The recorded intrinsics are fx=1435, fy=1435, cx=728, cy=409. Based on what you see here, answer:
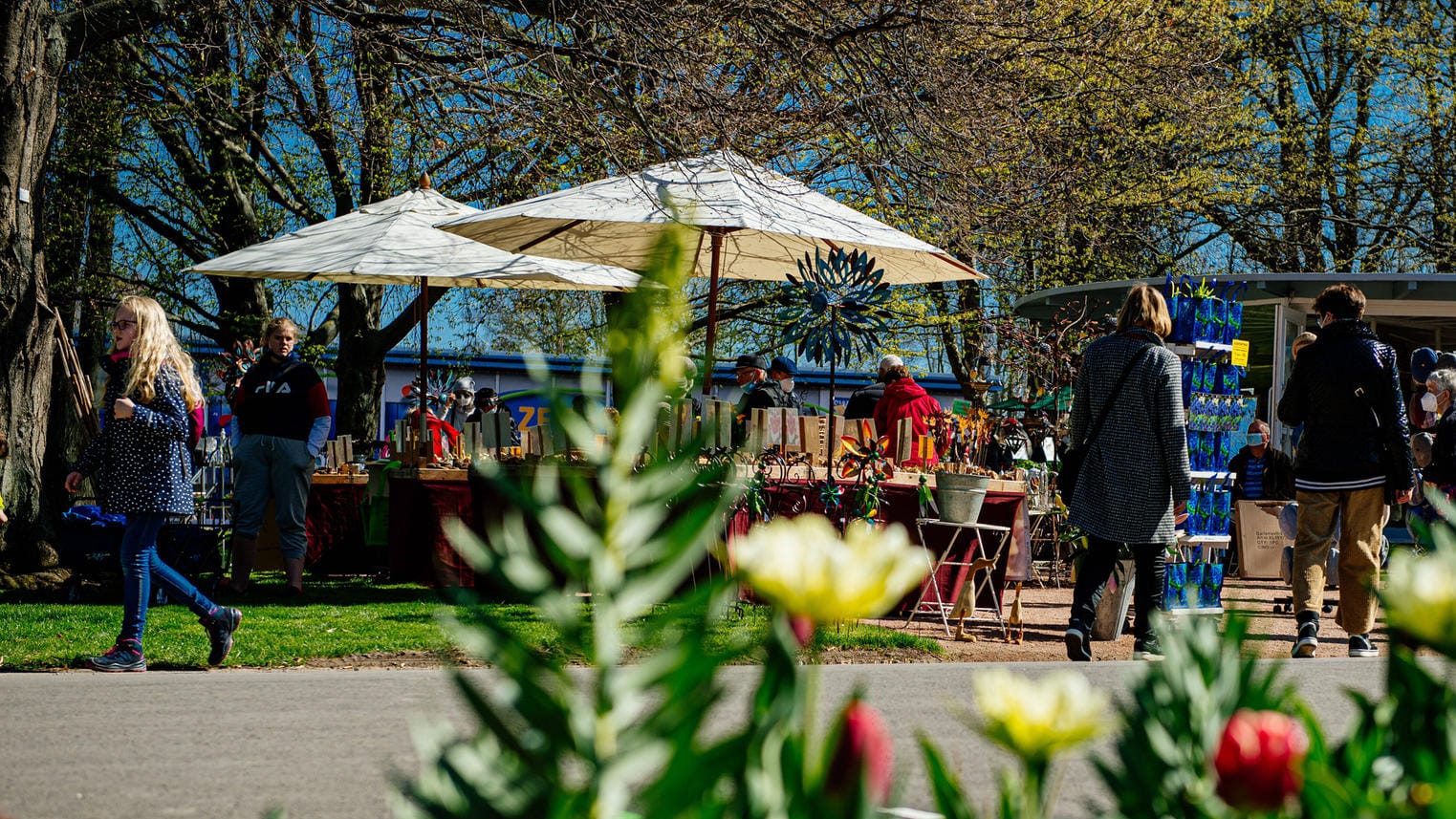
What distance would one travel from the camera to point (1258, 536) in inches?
499

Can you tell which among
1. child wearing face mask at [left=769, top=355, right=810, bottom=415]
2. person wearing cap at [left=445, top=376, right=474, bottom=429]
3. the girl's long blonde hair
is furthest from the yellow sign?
person wearing cap at [left=445, top=376, right=474, bottom=429]

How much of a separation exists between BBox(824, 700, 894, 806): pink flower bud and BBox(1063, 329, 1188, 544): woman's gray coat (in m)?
6.39

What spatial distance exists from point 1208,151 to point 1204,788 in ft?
72.2

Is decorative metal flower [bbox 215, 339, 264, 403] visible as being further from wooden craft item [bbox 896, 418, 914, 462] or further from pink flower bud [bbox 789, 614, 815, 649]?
pink flower bud [bbox 789, 614, 815, 649]

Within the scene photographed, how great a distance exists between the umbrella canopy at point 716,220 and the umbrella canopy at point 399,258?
346 millimetres

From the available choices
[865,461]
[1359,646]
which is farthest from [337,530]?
[1359,646]

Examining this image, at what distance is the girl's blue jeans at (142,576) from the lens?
20.9ft

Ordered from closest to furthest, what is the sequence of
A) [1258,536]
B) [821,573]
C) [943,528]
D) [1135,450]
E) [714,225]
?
[821,573] < [1135,450] < [714,225] < [943,528] < [1258,536]

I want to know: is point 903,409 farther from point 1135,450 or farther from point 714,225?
point 1135,450

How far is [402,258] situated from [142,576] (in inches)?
176

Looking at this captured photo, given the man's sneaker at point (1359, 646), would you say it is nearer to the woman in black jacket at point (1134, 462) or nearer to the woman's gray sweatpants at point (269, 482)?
the woman in black jacket at point (1134, 462)

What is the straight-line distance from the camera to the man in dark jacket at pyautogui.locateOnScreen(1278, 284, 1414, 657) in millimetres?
7172

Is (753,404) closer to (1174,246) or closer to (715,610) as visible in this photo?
(715,610)

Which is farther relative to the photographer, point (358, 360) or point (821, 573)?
point (358, 360)
